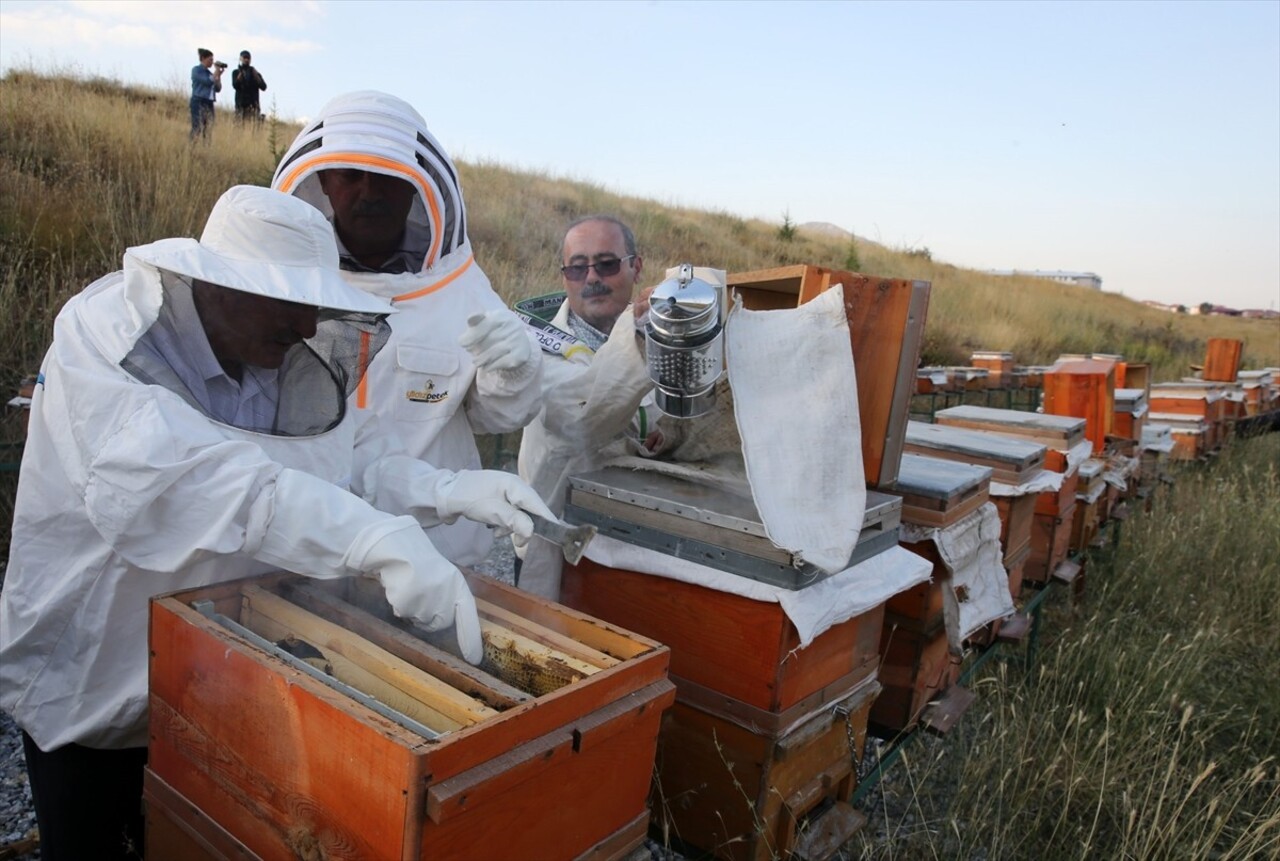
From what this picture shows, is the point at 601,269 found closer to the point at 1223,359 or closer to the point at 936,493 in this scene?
the point at 936,493

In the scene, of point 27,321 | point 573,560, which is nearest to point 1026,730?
point 573,560

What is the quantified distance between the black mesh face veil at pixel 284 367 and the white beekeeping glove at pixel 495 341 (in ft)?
0.65

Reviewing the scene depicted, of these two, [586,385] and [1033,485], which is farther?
[1033,485]

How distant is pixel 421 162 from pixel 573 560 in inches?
51.1

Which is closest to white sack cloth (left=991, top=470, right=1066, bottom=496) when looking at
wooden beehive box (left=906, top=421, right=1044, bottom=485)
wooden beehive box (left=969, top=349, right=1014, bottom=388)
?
wooden beehive box (left=906, top=421, right=1044, bottom=485)

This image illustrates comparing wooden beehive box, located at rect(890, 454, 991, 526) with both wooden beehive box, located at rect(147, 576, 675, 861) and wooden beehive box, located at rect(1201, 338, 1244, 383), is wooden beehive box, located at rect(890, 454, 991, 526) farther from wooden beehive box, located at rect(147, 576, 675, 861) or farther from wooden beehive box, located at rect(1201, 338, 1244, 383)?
wooden beehive box, located at rect(1201, 338, 1244, 383)

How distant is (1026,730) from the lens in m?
3.06

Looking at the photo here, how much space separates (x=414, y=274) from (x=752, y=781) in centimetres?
150

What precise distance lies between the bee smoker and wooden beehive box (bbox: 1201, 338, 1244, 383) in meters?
10.5

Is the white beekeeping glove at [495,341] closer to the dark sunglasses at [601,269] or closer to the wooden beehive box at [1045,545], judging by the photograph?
the dark sunglasses at [601,269]

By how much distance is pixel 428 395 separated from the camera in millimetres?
2205

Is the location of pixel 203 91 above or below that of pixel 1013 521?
above

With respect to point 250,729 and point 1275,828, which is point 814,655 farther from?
point 1275,828

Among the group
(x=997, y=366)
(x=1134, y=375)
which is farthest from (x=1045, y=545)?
(x=997, y=366)
